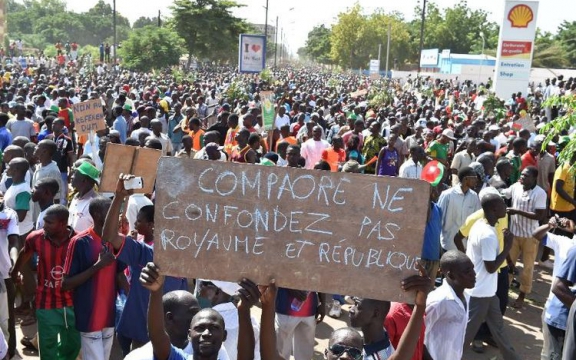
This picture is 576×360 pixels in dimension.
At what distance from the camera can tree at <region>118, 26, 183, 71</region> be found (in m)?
40.0

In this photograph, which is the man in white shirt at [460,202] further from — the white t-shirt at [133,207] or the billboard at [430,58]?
the billboard at [430,58]

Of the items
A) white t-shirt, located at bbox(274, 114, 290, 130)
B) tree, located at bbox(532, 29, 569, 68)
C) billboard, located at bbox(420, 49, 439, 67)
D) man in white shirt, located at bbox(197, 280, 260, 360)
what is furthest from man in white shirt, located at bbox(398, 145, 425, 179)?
tree, located at bbox(532, 29, 569, 68)

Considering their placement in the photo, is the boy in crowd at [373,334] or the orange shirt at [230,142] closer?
the boy in crowd at [373,334]

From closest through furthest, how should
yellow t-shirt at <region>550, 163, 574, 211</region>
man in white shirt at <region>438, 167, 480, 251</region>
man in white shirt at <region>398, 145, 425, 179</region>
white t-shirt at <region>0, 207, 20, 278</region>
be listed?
white t-shirt at <region>0, 207, 20, 278</region> < man in white shirt at <region>438, 167, 480, 251</region> < man in white shirt at <region>398, 145, 425, 179</region> < yellow t-shirt at <region>550, 163, 574, 211</region>

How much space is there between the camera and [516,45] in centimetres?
2614

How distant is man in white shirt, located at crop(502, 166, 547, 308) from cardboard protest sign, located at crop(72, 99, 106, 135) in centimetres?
587

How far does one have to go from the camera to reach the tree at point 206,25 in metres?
50.0

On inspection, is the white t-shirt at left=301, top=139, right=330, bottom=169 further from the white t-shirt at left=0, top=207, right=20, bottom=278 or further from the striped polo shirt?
the white t-shirt at left=0, top=207, right=20, bottom=278

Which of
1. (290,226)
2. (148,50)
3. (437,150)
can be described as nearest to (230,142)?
(437,150)

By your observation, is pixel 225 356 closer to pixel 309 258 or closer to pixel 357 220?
pixel 309 258

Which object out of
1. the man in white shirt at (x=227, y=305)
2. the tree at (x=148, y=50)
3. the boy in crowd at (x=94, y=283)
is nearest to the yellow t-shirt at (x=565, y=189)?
the man in white shirt at (x=227, y=305)

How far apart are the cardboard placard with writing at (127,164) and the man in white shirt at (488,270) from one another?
2.73 meters

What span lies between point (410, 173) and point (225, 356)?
5.34 meters

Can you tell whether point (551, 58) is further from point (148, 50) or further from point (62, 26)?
point (62, 26)
